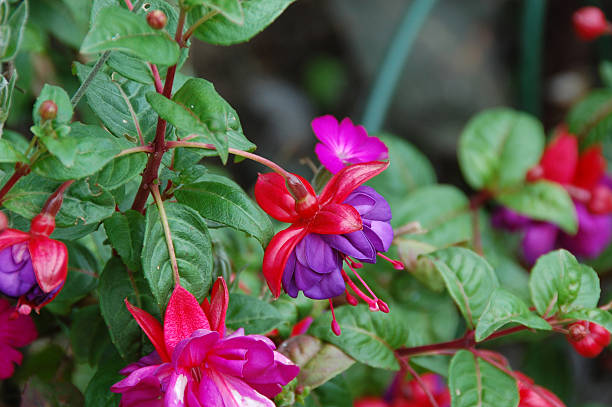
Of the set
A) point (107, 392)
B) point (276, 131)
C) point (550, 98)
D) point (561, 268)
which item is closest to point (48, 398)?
point (107, 392)

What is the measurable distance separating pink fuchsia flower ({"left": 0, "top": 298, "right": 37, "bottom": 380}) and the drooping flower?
9 cm

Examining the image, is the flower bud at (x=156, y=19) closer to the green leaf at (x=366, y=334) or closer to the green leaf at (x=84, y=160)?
the green leaf at (x=84, y=160)

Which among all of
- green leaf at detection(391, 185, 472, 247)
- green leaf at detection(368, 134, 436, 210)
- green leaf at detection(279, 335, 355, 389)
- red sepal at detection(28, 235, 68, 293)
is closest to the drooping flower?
red sepal at detection(28, 235, 68, 293)

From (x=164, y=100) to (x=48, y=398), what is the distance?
31 cm

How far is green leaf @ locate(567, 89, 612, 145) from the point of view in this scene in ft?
3.49

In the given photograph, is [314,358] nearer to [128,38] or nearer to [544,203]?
[128,38]

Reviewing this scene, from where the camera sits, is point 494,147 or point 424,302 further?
point 494,147

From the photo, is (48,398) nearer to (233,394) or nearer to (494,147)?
(233,394)

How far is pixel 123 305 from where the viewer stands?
48 centimetres

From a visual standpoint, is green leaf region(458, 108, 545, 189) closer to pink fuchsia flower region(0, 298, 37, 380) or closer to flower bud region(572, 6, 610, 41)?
flower bud region(572, 6, 610, 41)

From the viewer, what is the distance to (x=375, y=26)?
5.72ft

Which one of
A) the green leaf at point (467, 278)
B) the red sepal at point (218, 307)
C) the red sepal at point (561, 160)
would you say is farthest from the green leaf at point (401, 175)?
the red sepal at point (218, 307)

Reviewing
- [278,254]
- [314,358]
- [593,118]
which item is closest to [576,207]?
[593,118]

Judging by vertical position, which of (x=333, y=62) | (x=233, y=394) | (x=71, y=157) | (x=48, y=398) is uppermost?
(x=71, y=157)
